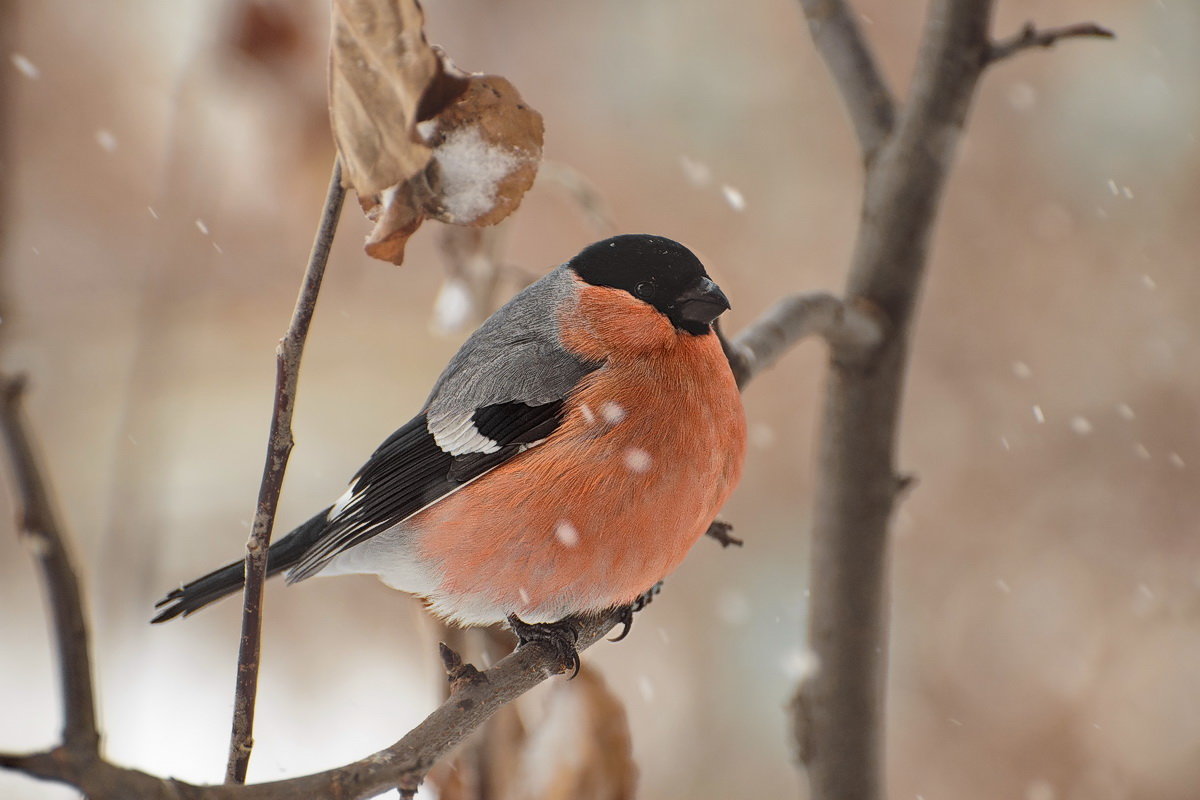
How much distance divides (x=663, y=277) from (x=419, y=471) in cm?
38

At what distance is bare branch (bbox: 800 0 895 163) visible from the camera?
1.44 meters

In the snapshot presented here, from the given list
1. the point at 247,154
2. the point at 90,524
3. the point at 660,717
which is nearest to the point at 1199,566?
the point at 660,717

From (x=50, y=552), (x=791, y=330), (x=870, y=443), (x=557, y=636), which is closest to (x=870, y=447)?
(x=870, y=443)

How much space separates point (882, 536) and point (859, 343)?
0.27 meters

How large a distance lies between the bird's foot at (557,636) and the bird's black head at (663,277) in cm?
39

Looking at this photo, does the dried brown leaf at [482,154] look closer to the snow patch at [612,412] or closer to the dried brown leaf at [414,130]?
the dried brown leaf at [414,130]

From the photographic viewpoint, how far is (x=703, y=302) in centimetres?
127

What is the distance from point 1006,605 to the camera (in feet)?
9.09

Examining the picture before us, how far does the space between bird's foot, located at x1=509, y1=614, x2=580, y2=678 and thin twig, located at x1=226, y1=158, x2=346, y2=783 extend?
51 centimetres

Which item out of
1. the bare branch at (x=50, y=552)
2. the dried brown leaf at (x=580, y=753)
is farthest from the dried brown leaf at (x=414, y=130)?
the dried brown leaf at (x=580, y=753)

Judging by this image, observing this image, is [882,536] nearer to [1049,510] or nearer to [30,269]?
[1049,510]

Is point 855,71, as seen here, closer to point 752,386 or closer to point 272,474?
point 272,474

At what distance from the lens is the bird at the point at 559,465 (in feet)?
3.91

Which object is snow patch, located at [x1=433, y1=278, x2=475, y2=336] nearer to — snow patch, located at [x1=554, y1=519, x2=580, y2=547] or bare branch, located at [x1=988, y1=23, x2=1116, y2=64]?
snow patch, located at [x1=554, y1=519, x2=580, y2=547]
